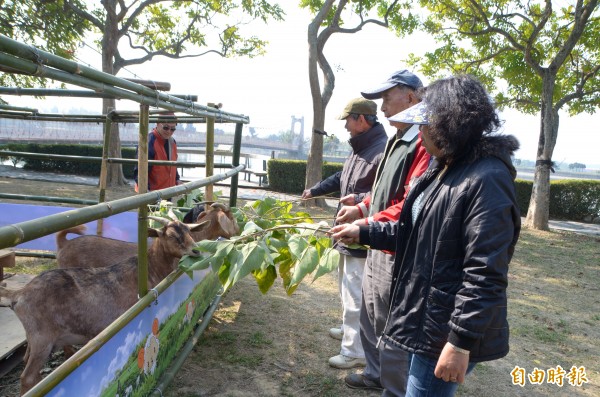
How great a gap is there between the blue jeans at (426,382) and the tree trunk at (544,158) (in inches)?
432

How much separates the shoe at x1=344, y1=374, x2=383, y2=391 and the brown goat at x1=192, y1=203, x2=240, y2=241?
1.47 metres

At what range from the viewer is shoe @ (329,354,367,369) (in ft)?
12.5

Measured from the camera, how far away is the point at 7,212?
180 inches

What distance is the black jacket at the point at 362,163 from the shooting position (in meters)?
3.66

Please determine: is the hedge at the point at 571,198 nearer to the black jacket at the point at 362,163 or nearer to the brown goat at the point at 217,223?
the black jacket at the point at 362,163

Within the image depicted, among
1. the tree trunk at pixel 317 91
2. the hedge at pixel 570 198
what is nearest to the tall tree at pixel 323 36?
the tree trunk at pixel 317 91

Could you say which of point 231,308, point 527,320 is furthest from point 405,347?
point 527,320

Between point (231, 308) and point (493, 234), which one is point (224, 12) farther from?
point (493, 234)

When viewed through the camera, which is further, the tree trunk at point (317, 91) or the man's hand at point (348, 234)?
the tree trunk at point (317, 91)

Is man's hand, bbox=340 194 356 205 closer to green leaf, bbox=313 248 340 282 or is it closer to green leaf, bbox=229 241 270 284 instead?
green leaf, bbox=313 248 340 282

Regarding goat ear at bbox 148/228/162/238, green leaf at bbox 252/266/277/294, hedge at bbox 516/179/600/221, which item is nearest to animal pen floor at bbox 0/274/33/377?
goat ear at bbox 148/228/162/238

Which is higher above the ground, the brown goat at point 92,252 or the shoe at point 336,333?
the brown goat at point 92,252

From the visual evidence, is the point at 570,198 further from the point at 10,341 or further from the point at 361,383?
the point at 10,341

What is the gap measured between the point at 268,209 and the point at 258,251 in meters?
→ 1.51
